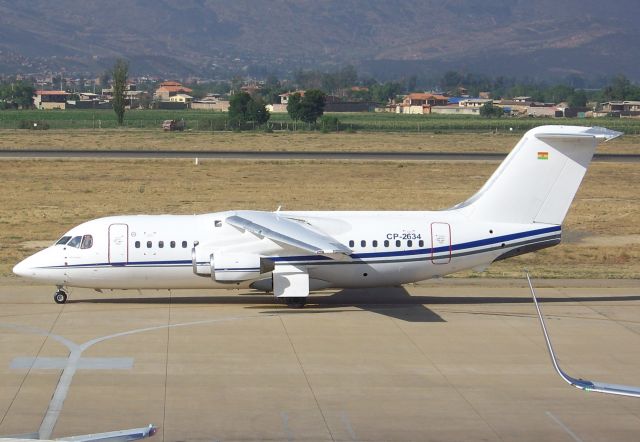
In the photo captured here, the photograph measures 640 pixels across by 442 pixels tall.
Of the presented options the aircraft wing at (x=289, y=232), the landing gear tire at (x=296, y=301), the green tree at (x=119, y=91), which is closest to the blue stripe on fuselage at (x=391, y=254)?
Answer: the aircraft wing at (x=289, y=232)

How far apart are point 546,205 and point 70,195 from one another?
1327 inches

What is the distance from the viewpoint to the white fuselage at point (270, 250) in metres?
32.4

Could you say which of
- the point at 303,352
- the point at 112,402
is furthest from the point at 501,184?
the point at 112,402

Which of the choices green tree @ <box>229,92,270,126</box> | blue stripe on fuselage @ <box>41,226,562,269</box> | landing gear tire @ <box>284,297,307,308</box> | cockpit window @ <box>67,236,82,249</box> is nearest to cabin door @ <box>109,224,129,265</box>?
blue stripe on fuselage @ <box>41,226,562,269</box>

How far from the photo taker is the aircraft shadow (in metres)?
32.8

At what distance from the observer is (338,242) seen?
32469 millimetres

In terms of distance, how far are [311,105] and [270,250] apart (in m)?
104

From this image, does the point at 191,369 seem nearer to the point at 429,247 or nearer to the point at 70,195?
the point at 429,247

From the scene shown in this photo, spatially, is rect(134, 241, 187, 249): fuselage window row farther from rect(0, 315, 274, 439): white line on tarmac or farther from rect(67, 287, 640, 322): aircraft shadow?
rect(0, 315, 274, 439): white line on tarmac

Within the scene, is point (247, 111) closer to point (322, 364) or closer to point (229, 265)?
point (229, 265)

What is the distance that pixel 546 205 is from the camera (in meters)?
33.2

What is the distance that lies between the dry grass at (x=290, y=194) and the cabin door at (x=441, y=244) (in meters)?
6.96

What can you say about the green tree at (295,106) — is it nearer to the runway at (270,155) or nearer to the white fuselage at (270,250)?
the runway at (270,155)

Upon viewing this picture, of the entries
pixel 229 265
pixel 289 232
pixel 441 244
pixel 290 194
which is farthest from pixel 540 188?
pixel 290 194
